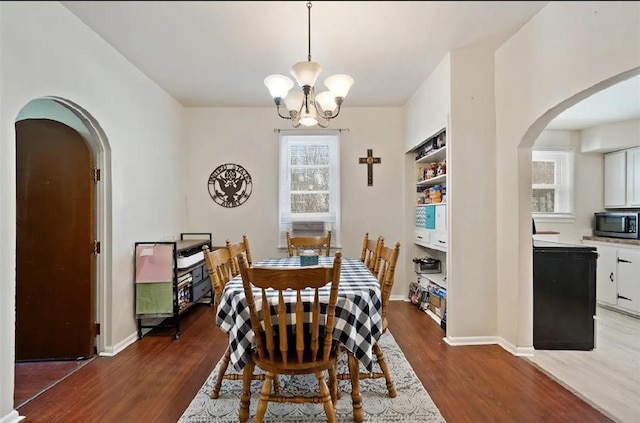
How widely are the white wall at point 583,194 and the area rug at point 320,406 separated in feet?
11.6

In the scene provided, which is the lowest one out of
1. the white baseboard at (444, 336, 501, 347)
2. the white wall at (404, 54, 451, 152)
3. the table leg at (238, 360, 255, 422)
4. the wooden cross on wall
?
the white baseboard at (444, 336, 501, 347)

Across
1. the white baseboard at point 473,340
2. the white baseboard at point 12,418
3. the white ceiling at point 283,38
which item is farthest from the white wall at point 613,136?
the white baseboard at point 12,418

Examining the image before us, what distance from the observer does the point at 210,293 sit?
161 inches

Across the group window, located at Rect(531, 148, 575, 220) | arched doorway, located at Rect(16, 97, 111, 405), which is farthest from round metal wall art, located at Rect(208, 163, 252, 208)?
window, located at Rect(531, 148, 575, 220)

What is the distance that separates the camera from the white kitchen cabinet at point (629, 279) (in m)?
3.53

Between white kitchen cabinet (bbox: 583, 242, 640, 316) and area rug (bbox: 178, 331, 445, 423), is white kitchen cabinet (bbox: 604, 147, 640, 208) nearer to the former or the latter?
white kitchen cabinet (bbox: 583, 242, 640, 316)

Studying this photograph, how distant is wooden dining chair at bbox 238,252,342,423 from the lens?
4.81 ft

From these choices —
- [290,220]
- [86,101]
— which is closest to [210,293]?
[290,220]

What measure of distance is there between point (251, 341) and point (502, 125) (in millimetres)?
2521

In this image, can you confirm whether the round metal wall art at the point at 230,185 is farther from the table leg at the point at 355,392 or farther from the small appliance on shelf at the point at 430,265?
the table leg at the point at 355,392

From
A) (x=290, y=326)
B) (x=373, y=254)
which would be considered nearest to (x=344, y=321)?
(x=290, y=326)

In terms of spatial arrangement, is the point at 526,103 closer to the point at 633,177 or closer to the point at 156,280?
the point at 633,177

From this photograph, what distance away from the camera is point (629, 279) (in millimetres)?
3602

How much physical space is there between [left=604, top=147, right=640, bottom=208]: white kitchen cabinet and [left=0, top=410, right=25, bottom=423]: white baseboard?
19.3ft
